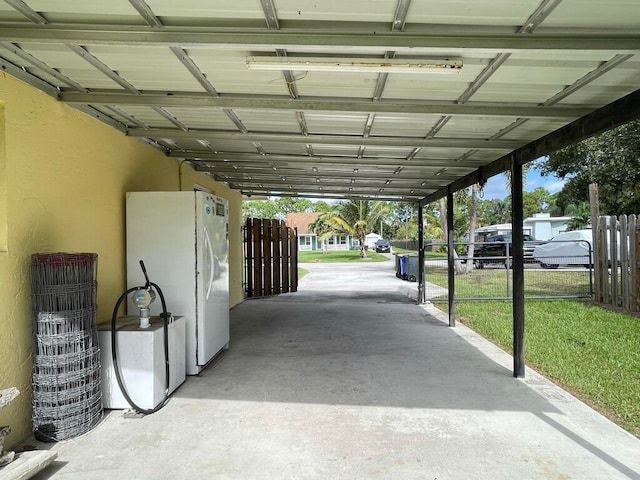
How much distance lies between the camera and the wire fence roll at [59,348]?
313 cm

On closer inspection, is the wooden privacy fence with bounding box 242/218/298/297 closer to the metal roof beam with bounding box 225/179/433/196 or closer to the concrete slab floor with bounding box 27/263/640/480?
the metal roof beam with bounding box 225/179/433/196

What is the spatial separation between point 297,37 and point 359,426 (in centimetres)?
303

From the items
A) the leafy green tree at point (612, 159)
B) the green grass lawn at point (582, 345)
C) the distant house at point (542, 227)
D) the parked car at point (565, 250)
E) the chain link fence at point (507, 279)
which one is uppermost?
the leafy green tree at point (612, 159)

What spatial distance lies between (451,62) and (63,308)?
11.2ft

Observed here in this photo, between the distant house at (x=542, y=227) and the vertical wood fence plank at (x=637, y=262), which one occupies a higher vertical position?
the distant house at (x=542, y=227)

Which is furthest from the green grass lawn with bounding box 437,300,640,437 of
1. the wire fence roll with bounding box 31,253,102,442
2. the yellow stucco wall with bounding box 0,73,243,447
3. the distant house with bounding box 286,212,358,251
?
the distant house with bounding box 286,212,358,251

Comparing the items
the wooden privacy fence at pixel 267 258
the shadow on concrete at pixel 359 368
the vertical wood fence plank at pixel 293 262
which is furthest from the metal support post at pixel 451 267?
the vertical wood fence plank at pixel 293 262

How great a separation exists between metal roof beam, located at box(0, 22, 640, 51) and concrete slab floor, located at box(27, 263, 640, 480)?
278 cm

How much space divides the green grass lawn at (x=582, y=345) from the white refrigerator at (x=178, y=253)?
13.8 feet

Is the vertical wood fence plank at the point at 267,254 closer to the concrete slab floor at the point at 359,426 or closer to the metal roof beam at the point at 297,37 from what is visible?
the concrete slab floor at the point at 359,426

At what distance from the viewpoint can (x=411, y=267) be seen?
50.3 feet

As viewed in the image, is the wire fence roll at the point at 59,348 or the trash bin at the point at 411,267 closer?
the wire fence roll at the point at 59,348

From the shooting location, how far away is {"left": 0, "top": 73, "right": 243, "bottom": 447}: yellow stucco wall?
3.05 meters

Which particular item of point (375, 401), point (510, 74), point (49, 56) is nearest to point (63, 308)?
point (49, 56)
